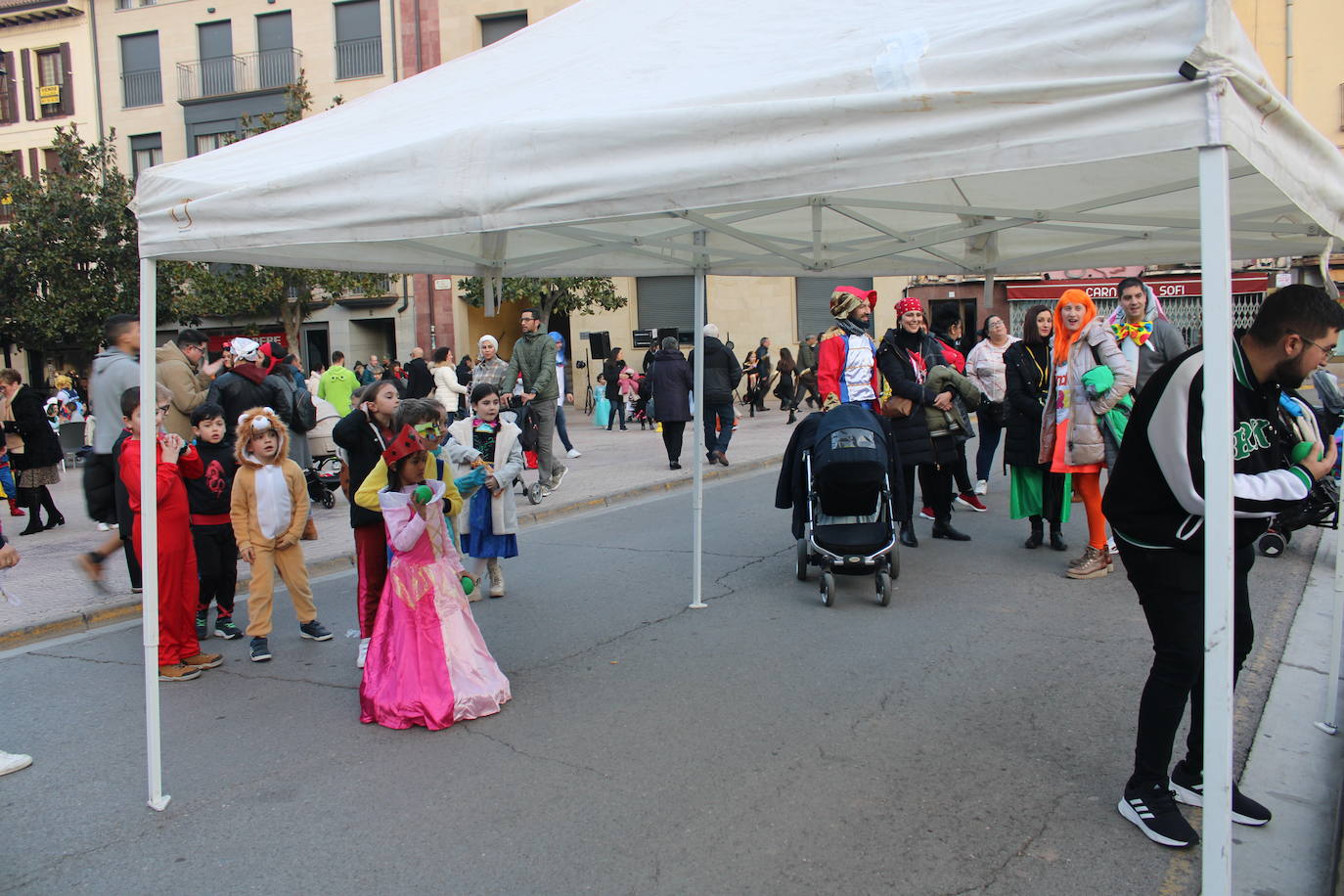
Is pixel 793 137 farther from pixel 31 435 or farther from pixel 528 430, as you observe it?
pixel 31 435

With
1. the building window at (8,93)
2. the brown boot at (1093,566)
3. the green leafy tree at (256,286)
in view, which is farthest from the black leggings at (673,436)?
the building window at (8,93)

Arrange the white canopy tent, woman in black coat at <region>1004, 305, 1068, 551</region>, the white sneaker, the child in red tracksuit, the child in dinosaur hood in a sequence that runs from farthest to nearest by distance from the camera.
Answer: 1. woman in black coat at <region>1004, 305, 1068, 551</region>
2. the child in dinosaur hood
3. the child in red tracksuit
4. the white sneaker
5. the white canopy tent

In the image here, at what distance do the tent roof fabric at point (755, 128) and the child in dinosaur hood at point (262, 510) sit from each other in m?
1.12

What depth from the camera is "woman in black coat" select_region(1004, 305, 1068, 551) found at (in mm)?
7176

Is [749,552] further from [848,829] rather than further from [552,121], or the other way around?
[552,121]

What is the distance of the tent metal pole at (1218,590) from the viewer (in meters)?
2.45

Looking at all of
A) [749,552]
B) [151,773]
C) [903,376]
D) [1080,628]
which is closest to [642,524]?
[749,552]

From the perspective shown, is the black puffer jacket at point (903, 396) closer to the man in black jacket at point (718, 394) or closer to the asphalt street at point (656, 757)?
the asphalt street at point (656, 757)

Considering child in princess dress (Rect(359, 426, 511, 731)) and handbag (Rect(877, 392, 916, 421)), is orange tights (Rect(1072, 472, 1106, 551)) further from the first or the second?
child in princess dress (Rect(359, 426, 511, 731))

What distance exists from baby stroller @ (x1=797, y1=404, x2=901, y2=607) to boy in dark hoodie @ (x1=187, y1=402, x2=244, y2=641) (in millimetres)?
3571

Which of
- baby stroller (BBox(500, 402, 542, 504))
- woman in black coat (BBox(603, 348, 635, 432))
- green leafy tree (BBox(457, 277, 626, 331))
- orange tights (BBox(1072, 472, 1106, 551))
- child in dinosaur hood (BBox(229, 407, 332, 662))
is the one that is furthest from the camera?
green leafy tree (BBox(457, 277, 626, 331))

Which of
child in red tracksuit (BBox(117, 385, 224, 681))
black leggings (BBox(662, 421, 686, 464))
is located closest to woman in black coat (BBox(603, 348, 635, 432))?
black leggings (BBox(662, 421, 686, 464))

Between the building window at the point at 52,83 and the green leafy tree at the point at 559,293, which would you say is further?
the building window at the point at 52,83

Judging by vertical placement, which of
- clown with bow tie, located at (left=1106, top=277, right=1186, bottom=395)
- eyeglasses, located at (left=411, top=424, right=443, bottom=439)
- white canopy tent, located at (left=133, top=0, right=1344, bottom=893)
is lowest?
eyeglasses, located at (left=411, top=424, right=443, bottom=439)
